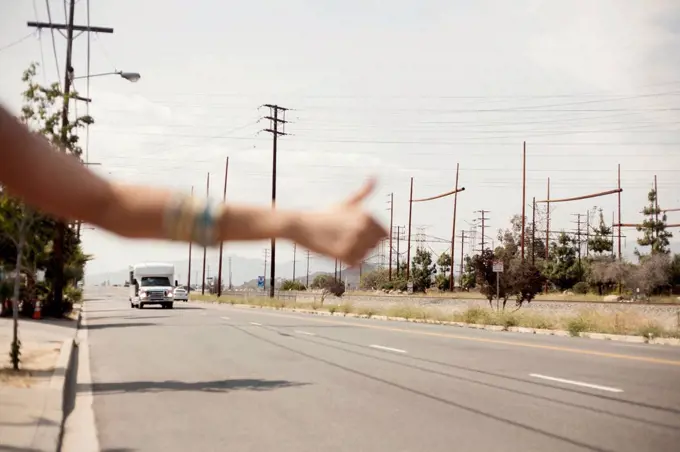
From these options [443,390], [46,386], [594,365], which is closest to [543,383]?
[443,390]

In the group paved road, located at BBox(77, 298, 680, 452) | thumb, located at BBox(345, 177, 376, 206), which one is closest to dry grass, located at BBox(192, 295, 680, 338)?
paved road, located at BBox(77, 298, 680, 452)

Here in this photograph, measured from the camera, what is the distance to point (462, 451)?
695 centimetres

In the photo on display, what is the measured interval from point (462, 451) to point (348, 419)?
191 centimetres

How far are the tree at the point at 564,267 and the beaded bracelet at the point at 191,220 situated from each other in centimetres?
7806

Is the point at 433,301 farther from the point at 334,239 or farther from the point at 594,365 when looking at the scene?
the point at 334,239

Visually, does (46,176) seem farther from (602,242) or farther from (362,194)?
(602,242)

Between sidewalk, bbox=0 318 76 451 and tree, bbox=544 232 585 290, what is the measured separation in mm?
67017

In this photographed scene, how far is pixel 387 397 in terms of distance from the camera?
10.1 metres

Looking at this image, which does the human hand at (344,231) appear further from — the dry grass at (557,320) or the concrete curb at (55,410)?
the dry grass at (557,320)

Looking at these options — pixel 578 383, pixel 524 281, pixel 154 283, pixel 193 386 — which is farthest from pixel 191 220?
pixel 154 283

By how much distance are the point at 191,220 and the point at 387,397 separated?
8.74 metres

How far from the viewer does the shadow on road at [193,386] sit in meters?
10.9

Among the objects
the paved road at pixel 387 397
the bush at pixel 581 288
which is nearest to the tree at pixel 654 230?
the bush at pixel 581 288

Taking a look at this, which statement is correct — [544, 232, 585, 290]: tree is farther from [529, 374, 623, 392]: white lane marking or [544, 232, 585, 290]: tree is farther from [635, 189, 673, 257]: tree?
[529, 374, 623, 392]: white lane marking
